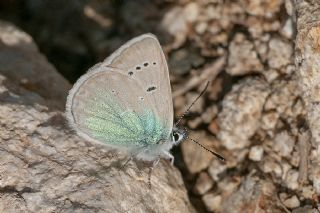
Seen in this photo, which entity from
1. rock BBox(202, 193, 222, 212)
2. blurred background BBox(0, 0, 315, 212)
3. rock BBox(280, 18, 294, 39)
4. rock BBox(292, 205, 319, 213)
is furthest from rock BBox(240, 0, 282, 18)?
rock BBox(292, 205, 319, 213)

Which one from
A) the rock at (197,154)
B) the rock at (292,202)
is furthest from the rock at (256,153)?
the rock at (292,202)

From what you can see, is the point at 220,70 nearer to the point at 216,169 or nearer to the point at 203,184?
the point at 216,169

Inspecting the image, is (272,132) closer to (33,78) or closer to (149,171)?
(149,171)

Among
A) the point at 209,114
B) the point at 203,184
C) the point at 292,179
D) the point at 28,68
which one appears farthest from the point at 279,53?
the point at 28,68

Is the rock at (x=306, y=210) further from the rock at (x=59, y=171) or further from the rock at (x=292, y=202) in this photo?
the rock at (x=59, y=171)

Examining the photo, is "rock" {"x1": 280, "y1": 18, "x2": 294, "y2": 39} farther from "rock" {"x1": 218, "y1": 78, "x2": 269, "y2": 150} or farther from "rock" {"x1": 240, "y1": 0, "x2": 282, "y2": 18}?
"rock" {"x1": 218, "y1": 78, "x2": 269, "y2": 150}
